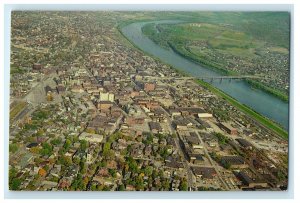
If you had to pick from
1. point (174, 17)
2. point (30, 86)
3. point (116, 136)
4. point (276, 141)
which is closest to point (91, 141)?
point (116, 136)

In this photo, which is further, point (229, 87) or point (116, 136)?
point (229, 87)

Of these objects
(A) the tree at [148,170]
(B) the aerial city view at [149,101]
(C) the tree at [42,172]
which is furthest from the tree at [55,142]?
(A) the tree at [148,170]

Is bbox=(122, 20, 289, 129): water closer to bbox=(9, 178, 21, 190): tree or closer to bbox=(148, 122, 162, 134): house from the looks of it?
bbox=(148, 122, 162, 134): house

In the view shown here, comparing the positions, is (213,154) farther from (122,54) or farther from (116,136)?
(122,54)

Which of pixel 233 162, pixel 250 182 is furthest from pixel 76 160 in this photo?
pixel 250 182

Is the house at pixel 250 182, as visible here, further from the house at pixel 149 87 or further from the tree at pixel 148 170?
the house at pixel 149 87

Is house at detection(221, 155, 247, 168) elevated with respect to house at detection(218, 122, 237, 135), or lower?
lower

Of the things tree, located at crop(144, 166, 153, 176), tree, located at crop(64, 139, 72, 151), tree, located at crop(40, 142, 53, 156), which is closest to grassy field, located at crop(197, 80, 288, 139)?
tree, located at crop(144, 166, 153, 176)

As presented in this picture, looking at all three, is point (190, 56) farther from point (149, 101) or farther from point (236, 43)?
point (149, 101)
